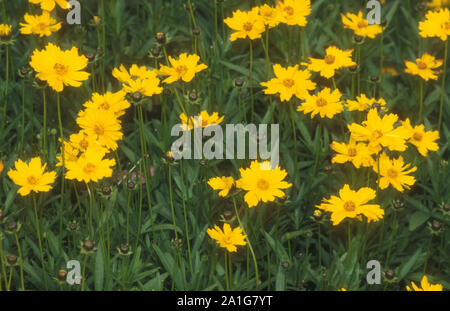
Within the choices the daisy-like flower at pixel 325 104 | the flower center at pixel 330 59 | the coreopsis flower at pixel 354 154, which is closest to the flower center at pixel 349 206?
the coreopsis flower at pixel 354 154

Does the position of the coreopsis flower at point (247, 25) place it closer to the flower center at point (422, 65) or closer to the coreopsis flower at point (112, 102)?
the coreopsis flower at point (112, 102)

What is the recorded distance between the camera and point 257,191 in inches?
77.4

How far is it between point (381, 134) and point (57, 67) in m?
0.99

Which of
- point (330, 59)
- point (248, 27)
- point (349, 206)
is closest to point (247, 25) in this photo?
point (248, 27)

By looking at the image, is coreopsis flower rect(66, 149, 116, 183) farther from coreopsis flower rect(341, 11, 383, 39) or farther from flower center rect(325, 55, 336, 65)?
coreopsis flower rect(341, 11, 383, 39)

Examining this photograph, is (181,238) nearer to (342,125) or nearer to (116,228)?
(116,228)

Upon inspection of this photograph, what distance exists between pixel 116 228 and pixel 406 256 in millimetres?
956

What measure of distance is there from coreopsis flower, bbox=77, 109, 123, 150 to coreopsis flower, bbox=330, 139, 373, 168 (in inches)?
26.3

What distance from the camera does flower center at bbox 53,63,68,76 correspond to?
2.11 m

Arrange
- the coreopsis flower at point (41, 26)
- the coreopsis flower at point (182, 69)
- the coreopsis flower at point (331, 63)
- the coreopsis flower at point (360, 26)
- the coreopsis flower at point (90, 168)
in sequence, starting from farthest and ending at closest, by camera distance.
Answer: the coreopsis flower at point (360, 26), the coreopsis flower at point (41, 26), the coreopsis flower at point (331, 63), the coreopsis flower at point (182, 69), the coreopsis flower at point (90, 168)

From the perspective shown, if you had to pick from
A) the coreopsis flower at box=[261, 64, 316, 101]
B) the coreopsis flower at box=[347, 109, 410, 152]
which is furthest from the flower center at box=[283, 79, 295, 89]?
the coreopsis flower at box=[347, 109, 410, 152]

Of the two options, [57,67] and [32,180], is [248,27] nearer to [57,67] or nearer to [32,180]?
[57,67]

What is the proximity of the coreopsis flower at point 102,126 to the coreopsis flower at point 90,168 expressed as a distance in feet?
0.41

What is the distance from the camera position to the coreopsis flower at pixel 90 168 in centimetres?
191
